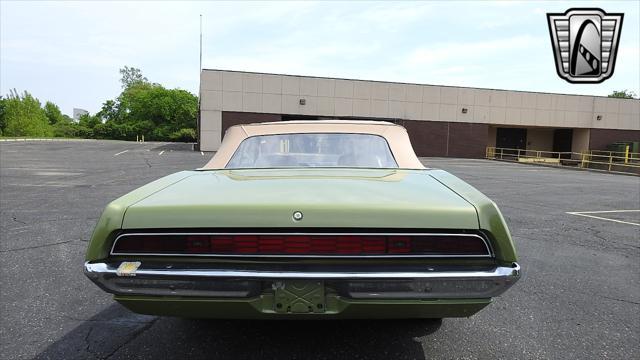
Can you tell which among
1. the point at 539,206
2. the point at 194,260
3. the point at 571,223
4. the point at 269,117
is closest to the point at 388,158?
the point at 194,260

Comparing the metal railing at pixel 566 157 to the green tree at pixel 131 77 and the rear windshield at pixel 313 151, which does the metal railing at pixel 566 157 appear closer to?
the rear windshield at pixel 313 151

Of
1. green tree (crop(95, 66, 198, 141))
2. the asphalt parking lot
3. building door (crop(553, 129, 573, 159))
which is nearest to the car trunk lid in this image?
the asphalt parking lot

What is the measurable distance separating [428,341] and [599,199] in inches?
385

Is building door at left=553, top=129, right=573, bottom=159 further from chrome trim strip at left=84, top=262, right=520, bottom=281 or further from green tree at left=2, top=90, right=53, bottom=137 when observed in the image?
green tree at left=2, top=90, right=53, bottom=137

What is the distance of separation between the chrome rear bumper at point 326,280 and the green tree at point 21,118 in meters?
89.1

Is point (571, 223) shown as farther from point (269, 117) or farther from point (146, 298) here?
point (269, 117)

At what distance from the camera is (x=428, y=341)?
2830mm

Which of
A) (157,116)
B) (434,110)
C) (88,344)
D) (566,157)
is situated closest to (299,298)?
(88,344)

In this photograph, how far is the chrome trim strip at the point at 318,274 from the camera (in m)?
1.89

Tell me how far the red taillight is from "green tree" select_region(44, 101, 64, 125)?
122 meters

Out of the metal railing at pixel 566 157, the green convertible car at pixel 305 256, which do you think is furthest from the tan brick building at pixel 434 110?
the green convertible car at pixel 305 256

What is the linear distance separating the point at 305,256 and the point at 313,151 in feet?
4.96

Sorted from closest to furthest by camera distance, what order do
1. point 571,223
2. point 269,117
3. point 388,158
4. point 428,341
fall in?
point 428,341
point 388,158
point 571,223
point 269,117

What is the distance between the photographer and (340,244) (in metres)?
1.92
